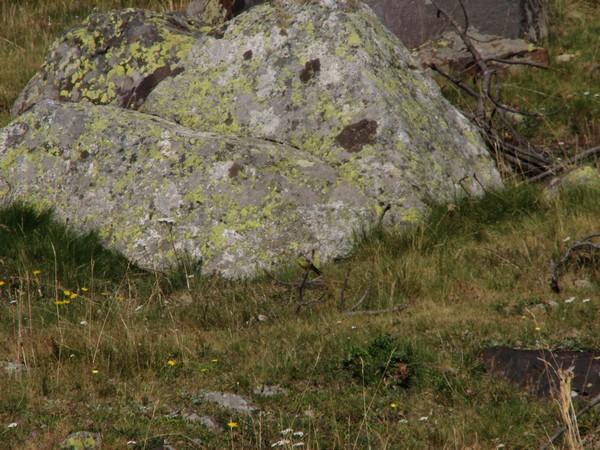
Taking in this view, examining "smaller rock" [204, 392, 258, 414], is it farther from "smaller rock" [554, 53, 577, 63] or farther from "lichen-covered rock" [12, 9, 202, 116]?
"smaller rock" [554, 53, 577, 63]

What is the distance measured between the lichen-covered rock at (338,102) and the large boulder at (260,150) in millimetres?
12

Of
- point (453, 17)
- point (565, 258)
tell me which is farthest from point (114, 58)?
point (565, 258)

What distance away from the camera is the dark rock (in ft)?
13.7

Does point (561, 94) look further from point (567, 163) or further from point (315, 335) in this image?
point (315, 335)

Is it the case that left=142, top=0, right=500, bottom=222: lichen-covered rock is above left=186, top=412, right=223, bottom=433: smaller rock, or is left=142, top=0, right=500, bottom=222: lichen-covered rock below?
above

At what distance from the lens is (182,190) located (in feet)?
21.1

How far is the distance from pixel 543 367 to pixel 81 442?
239cm

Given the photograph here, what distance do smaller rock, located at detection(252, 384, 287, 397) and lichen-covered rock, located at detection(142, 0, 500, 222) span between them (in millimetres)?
2393

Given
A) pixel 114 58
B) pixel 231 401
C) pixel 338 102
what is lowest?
pixel 231 401

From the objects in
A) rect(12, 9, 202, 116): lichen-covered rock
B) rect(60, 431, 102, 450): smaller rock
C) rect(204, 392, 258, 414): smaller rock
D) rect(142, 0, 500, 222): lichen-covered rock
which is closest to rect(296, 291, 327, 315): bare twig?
rect(142, 0, 500, 222): lichen-covered rock

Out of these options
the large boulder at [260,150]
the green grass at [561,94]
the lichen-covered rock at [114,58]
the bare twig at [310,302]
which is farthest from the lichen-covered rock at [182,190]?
the green grass at [561,94]

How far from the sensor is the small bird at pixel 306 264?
18.0ft

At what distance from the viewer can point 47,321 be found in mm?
5355

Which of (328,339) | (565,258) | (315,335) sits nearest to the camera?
(328,339)
